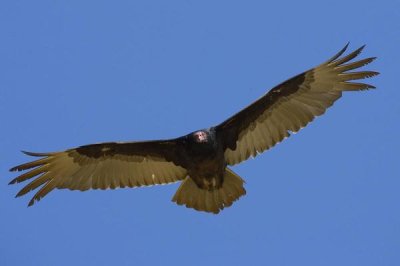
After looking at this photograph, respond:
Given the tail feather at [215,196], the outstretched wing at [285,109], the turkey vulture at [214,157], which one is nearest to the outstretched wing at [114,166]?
the turkey vulture at [214,157]

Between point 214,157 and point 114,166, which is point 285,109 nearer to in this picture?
point 214,157

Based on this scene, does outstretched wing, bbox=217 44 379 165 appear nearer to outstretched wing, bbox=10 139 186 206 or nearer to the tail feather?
the tail feather

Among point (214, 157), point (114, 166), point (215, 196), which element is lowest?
point (215, 196)

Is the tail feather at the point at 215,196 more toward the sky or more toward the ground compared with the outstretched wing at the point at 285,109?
more toward the ground

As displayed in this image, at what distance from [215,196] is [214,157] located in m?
0.67

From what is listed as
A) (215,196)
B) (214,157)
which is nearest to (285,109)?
(214,157)

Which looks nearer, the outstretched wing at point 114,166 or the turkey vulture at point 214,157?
the turkey vulture at point 214,157

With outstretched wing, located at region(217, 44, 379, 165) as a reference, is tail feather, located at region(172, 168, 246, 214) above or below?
below

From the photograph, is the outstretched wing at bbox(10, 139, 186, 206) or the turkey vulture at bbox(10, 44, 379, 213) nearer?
the turkey vulture at bbox(10, 44, 379, 213)

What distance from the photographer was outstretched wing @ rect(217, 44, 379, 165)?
653 inches

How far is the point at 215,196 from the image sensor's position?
16.6 metres

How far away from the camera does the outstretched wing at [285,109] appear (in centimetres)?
1658

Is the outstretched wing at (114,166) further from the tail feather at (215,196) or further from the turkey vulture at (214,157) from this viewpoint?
the tail feather at (215,196)

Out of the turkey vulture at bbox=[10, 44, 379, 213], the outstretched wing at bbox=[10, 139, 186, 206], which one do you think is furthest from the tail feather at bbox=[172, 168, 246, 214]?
the outstretched wing at bbox=[10, 139, 186, 206]
